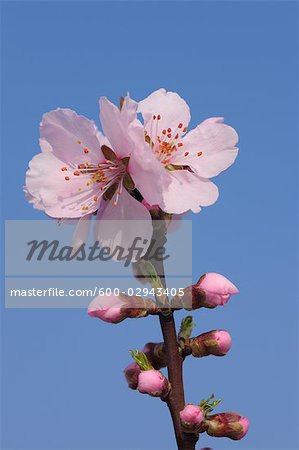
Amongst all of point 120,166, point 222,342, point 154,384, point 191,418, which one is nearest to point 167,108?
point 120,166

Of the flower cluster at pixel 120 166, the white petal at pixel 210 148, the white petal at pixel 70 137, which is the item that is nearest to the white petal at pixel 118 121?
the flower cluster at pixel 120 166

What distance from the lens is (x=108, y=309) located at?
2.49 meters

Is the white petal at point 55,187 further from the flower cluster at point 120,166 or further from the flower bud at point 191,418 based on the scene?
the flower bud at point 191,418

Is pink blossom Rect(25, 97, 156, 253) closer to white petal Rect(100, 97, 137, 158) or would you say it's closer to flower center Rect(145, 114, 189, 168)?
white petal Rect(100, 97, 137, 158)

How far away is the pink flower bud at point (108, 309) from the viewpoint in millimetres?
2484

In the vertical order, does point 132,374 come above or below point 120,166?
below

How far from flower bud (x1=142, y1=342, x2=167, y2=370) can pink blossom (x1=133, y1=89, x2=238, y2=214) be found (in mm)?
570

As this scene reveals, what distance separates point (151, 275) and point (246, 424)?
2.11ft

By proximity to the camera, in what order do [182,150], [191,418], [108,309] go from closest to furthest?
[191,418]
[108,309]
[182,150]

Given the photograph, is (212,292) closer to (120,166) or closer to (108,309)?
(108,309)

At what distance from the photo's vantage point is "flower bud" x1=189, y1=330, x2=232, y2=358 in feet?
8.33

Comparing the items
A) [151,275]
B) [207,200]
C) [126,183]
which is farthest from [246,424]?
[126,183]

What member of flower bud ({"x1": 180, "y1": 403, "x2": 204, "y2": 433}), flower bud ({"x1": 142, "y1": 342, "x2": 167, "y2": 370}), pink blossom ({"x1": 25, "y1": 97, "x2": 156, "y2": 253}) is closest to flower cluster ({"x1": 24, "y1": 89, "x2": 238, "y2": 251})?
pink blossom ({"x1": 25, "y1": 97, "x2": 156, "y2": 253})

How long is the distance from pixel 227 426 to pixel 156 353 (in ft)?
1.25
